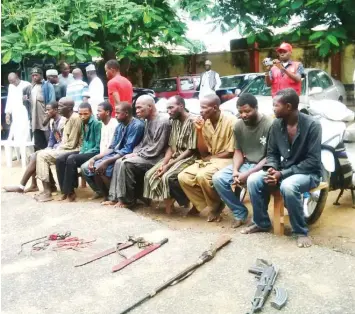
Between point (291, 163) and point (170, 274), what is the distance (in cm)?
160

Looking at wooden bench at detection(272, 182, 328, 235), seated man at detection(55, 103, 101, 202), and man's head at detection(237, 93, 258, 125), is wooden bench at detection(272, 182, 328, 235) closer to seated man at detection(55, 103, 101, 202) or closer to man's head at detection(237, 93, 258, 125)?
man's head at detection(237, 93, 258, 125)

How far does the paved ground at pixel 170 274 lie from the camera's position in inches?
135

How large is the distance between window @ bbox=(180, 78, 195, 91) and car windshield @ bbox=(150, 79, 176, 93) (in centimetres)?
24

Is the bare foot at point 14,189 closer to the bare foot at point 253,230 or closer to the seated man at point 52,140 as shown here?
the seated man at point 52,140

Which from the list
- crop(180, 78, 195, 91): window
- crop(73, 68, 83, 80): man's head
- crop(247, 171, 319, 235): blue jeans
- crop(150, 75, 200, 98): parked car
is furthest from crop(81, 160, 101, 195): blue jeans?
crop(180, 78, 195, 91): window

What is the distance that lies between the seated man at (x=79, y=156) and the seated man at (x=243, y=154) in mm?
2250

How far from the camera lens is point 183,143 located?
578cm

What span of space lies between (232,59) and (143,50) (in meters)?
5.52

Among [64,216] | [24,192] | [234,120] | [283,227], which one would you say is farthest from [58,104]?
[283,227]

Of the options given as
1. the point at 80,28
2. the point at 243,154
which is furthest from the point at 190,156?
the point at 80,28

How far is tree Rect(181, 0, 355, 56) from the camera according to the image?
10.9m

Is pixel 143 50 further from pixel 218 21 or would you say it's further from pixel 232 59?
pixel 232 59

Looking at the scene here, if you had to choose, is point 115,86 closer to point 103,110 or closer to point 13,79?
point 103,110

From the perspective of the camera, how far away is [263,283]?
3549 mm
